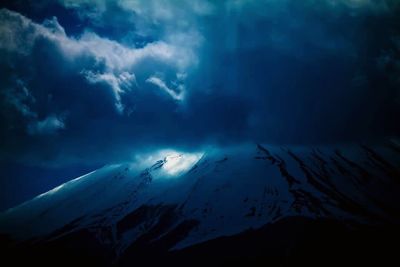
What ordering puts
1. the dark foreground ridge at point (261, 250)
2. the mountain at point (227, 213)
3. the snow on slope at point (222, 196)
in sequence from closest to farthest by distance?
the dark foreground ridge at point (261, 250), the mountain at point (227, 213), the snow on slope at point (222, 196)

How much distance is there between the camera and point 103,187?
168 m

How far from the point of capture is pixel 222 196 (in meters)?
127

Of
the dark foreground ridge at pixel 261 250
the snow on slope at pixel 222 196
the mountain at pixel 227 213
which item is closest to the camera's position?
the dark foreground ridge at pixel 261 250

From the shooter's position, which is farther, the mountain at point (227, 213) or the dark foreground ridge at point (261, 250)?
the mountain at point (227, 213)

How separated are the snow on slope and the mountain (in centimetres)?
45

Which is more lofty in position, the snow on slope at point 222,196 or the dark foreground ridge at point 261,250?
the snow on slope at point 222,196

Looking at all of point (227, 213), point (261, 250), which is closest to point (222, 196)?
point (227, 213)

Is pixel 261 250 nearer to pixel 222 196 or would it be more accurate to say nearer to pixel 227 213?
pixel 227 213

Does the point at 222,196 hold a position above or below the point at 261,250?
above

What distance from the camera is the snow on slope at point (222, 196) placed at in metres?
105

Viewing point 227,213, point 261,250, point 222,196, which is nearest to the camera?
point 261,250

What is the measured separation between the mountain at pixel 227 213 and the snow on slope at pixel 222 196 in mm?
452

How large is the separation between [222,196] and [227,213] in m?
13.8

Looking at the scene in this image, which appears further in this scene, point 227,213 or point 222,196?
point 222,196
